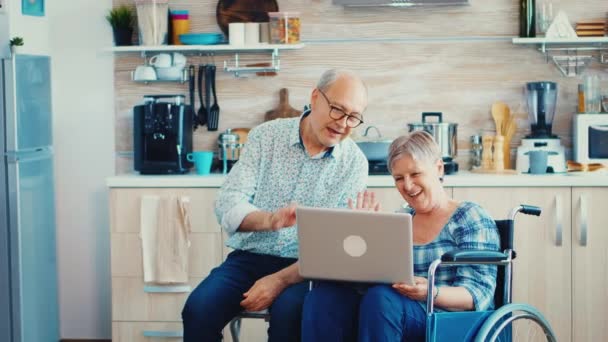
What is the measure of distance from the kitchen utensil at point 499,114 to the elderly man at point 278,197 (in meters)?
1.53

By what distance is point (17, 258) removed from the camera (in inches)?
163

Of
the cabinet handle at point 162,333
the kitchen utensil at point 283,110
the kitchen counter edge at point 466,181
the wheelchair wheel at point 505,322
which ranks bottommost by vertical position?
the cabinet handle at point 162,333

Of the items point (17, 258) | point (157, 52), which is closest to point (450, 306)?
point (17, 258)

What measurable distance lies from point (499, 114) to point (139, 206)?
Answer: 5.62 feet

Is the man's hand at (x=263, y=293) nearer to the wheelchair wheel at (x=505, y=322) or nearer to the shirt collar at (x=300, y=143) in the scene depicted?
the shirt collar at (x=300, y=143)

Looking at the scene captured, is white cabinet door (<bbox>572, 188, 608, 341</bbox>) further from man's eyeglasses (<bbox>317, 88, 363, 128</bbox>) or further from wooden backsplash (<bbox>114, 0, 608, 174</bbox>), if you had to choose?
man's eyeglasses (<bbox>317, 88, 363, 128</bbox>)

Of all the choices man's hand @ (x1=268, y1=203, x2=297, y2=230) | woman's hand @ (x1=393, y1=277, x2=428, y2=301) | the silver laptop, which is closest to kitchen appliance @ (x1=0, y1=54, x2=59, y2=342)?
man's hand @ (x1=268, y1=203, x2=297, y2=230)

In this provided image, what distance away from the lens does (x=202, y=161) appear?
4.53 metres

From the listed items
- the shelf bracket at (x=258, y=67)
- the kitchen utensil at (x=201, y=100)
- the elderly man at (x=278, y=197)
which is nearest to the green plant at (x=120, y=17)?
the kitchen utensil at (x=201, y=100)

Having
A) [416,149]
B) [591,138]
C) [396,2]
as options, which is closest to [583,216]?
[591,138]

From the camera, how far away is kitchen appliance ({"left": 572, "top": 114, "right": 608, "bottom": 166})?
4516 millimetres

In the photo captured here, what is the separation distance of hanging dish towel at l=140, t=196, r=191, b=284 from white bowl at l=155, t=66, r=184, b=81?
0.66 m

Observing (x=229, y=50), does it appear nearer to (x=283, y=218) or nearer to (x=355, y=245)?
(x=283, y=218)

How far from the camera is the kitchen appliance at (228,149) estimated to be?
4617 mm
